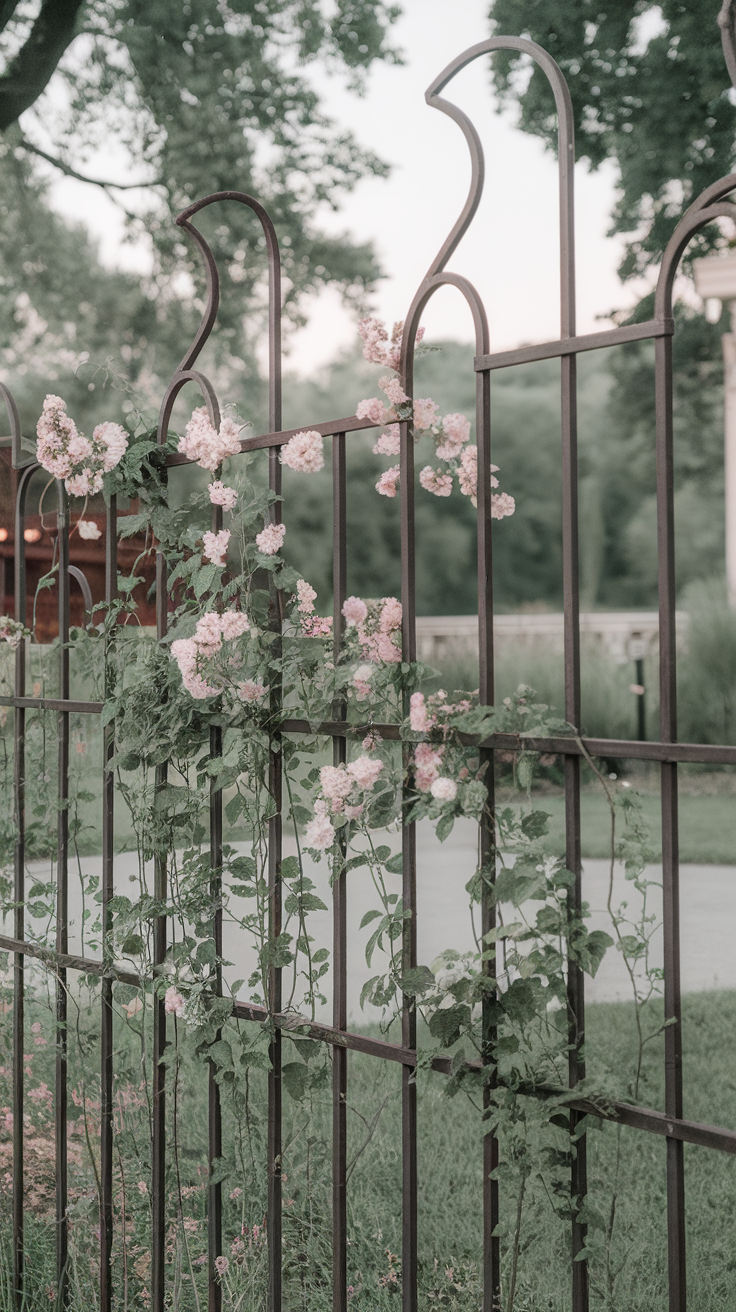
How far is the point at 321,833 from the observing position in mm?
1378

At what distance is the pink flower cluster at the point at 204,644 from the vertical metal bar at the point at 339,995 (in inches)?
5.8

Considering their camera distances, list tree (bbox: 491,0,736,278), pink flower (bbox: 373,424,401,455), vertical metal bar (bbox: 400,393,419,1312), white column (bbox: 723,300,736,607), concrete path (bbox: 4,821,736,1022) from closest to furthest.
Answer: vertical metal bar (bbox: 400,393,419,1312)
pink flower (bbox: 373,424,401,455)
concrete path (bbox: 4,821,736,1022)
tree (bbox: 491,0,736,278)
white column (bbox: 723,300,736,607)

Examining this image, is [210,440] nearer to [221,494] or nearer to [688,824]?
[221,494]

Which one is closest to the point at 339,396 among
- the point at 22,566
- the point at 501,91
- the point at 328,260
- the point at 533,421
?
the point at 533,421

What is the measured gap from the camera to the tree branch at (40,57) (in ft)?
16.9

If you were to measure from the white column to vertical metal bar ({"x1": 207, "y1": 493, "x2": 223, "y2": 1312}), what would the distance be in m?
6.86

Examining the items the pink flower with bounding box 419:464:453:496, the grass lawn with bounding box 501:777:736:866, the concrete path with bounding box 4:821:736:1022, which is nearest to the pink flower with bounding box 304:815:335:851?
the pink flower with bounding box 419:464:453:496

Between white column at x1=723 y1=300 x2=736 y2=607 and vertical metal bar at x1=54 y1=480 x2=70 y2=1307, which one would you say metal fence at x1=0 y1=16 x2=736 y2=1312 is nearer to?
vertical metal bar at x1=54 y1=480 x2=70 y2=1307

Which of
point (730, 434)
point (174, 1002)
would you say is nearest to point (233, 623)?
point (174, 1002)

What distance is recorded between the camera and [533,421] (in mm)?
20578

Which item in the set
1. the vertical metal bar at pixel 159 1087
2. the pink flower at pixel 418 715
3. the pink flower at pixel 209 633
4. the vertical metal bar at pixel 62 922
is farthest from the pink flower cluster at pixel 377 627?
the vertical metal bar at pixel 62 922

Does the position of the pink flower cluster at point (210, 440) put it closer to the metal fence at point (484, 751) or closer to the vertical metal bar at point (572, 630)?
the metal fence at point (484, 751)

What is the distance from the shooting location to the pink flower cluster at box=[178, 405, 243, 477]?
1595mm

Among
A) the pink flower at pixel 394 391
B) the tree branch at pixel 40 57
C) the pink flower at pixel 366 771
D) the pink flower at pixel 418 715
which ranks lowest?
the pink flower at pixel 366 771
